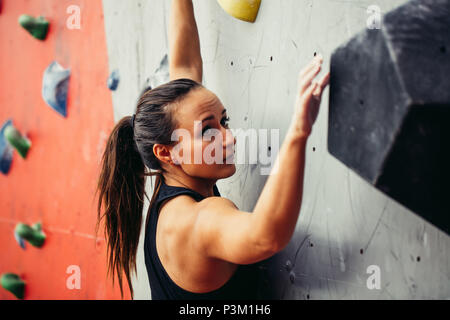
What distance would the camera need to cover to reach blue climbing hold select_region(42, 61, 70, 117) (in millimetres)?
1858

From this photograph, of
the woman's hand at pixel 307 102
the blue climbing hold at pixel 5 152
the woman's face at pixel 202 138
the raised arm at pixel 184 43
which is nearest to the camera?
the woman's hand at pixel 307 102

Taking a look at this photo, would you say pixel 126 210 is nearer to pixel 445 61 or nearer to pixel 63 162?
pixel 445 61

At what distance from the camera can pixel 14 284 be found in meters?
2.10

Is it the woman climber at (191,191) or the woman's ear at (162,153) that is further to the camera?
the woman's ear at (162,153)

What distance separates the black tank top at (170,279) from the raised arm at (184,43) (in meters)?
0.33

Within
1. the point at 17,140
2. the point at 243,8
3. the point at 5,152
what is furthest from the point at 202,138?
the point at 5,152

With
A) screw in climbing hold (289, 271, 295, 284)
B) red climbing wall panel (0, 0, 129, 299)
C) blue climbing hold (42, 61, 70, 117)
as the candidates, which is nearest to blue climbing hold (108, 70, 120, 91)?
red climbing wall panel (0, 0, 129, 299)

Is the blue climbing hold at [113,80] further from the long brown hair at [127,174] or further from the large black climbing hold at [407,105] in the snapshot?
the large black climbing hold at [407,105]

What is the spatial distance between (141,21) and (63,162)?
2.54ft

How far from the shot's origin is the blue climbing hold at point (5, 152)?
6.97 ft

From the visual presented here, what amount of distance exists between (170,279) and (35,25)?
4.69 ft

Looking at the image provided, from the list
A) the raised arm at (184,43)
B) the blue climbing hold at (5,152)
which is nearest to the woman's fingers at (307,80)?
the raised arm at (184,43)

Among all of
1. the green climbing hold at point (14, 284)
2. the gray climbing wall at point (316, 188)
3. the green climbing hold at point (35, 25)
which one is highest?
the green climbing hold at point (35, 25)

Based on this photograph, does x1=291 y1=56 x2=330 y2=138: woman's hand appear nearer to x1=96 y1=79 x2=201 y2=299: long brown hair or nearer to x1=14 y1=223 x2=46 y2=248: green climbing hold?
x1=96 y1=79 x2=201 y2=299: long brown hair
